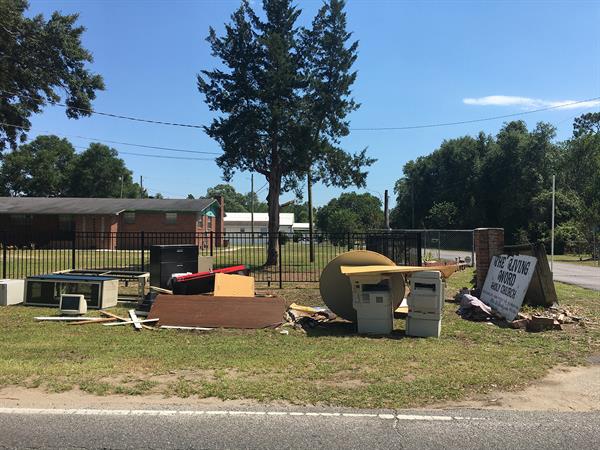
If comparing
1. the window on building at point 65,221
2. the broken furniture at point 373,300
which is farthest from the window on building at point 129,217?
the broken furniture at point 373,300

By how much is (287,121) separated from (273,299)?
13.3 metres

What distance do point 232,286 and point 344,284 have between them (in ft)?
7.99

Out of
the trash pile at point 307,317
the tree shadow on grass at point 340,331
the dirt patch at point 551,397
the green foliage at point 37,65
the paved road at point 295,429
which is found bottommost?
the dirt patch at point 551,397

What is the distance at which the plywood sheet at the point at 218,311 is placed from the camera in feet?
29.5

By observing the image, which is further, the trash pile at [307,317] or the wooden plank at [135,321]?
the trash pile at [307,317]

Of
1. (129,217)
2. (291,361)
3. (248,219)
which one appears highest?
(248,219)

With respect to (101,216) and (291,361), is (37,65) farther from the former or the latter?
(291,361)

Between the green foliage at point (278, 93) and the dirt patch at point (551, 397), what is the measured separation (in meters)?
16.0

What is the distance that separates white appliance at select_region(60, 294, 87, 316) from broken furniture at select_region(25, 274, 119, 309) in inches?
26.5

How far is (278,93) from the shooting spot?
21.6 meters

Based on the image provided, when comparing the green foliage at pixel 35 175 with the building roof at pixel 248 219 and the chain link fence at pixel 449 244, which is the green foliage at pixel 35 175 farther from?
the chain link fence at pixel 449 244

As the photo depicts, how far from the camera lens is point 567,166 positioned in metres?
59.4

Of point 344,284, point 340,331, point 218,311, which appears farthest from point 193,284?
point 340,331

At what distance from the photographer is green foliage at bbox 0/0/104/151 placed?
26.0 metres
